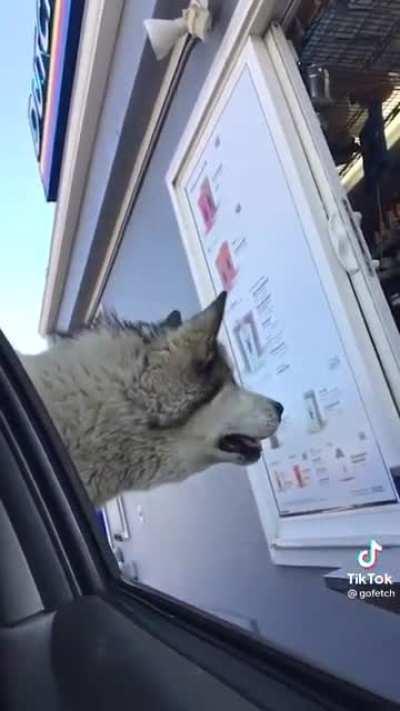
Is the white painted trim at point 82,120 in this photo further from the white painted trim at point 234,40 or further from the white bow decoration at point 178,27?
the white painted trim at point 234,40

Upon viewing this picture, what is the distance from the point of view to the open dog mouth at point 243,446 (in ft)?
7.17

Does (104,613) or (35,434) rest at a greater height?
(35,434)

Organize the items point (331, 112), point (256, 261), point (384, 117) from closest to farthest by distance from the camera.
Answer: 1. point (256, 261)
2. point (331, 112)
3. point (384, 117)

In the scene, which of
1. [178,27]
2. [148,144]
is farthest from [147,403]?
[148,144]

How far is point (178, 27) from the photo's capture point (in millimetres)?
3102

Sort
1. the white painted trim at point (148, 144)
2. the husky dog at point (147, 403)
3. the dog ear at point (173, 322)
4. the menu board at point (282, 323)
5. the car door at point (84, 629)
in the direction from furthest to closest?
the white painted trim at point (148, 144) → the menu board at point (282, 323) → the dog ear at point (173, 322) → the husky dog at point (147, 403) → the car door at point (84, 629)

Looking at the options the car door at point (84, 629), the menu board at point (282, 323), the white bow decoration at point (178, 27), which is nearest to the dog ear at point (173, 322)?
the menu board at point (282, 323)

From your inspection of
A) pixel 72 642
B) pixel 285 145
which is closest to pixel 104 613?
pixel 72 642

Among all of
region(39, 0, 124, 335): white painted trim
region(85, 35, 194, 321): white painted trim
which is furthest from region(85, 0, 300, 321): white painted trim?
region(39, 0, 124, 335): white painted trim

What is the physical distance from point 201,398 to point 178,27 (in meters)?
1.94

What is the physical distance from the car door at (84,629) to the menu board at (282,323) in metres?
1.35

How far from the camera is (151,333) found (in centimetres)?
210

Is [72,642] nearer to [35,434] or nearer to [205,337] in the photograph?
[35,434]

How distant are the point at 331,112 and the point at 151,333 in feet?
4.91
